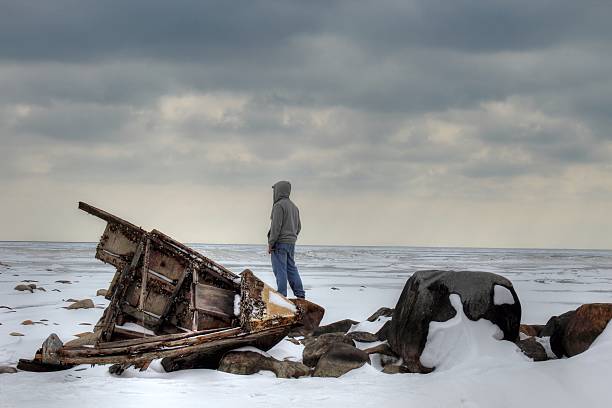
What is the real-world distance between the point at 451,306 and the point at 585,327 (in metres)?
1.41

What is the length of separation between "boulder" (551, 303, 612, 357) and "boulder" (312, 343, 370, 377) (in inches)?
88.3

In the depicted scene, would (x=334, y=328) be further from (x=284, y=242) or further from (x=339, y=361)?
(x=339, y=361)

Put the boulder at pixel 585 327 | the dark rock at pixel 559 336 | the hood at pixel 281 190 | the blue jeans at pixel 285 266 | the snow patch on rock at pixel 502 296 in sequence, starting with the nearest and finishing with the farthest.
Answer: the boulder at pixel 585 327, the dark rock at pixel 559 336, the snow patch on rock at pixel 502 296, the blue jeans at pixel 285 266, the hood at pixel 281 190

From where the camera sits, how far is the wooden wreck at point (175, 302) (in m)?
6.54

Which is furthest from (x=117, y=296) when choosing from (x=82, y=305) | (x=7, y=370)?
(x=82, y=305)

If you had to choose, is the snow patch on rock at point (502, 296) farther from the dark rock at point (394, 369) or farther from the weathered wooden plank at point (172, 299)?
the weathered wooden plank at point (172, 299)

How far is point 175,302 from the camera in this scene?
710 centimetres

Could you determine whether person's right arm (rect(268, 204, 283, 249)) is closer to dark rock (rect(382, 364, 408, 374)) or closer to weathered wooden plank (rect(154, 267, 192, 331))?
weathered wooden plank (rect(154, 267, 192, 331))

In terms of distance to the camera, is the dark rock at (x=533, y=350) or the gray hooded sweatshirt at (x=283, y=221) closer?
the dark rock at (x=533, y=350)

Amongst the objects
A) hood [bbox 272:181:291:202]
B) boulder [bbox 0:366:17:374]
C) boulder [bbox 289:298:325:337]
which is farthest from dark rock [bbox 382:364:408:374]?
hood [bbox 272:181:291:202]

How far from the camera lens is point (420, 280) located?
696cm

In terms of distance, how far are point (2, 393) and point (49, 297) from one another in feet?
25.9

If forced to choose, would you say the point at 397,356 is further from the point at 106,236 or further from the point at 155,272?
the point at 106,236

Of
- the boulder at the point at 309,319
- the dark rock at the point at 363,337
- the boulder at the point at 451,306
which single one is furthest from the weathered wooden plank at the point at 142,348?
the boulder at the point at 309,319
